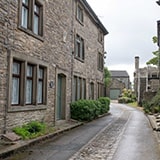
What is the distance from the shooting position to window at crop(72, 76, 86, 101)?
69.2 feet

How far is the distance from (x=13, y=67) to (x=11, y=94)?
107 centimetres

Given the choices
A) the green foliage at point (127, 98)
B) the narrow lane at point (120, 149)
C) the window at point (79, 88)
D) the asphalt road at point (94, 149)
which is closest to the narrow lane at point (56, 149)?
the asphalt road at point (94, 149)

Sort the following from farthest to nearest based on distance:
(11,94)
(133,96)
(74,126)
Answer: (133,96)
(74,126)
(11,94)

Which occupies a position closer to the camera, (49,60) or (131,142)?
(131,142)

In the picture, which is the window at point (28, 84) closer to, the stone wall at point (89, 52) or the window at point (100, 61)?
the stone wall at point (89, 52)

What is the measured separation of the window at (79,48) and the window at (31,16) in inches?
275

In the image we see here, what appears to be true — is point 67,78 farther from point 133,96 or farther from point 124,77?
point 124,77

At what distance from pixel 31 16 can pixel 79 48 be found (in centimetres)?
930

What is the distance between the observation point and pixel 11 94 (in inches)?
440

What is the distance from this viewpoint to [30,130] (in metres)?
12.1

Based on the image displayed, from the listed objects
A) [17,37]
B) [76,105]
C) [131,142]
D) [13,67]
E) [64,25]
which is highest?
[64,25]

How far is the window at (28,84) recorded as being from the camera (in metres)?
11.9

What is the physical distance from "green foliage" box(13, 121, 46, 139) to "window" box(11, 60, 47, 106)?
2.87 ft

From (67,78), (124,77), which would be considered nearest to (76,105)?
(67,78)
